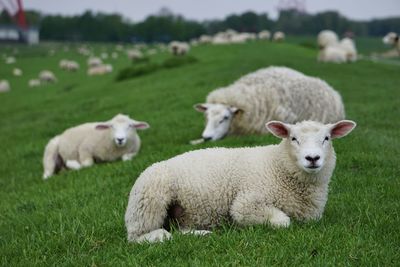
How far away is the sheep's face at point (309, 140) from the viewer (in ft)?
14.5

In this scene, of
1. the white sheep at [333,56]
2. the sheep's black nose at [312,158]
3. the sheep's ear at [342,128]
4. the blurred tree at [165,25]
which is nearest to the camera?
the sheep's black nose at [312,158]

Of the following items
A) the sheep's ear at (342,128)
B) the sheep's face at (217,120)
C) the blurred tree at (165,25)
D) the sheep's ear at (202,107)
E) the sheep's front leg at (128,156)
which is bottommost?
the blurred tree at (165,25)

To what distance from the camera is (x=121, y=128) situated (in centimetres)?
900

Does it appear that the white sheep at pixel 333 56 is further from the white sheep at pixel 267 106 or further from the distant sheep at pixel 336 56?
the white sheep at pixel 267 106

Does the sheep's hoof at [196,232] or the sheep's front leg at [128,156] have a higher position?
the sheep's hoof at [196,232]

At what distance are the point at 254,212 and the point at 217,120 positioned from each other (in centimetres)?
499

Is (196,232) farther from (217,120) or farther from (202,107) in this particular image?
(202,107)

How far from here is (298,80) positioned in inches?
399

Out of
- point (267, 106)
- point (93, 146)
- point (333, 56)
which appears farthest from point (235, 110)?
point (333, 56)

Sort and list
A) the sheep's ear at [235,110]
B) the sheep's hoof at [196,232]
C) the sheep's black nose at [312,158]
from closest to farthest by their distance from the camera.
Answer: the sheep's black nose at [312,158] → the sheep's hoof at [196,232] → the sheep's ear at [235,110]

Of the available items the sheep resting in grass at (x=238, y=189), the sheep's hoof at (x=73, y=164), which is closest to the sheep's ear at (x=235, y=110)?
the sheep's hoof at (x=73, y=164)

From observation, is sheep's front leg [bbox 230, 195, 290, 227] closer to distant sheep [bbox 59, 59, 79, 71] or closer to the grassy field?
the grassy field

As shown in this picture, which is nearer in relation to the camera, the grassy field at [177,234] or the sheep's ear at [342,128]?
the grassy field at [177,234]

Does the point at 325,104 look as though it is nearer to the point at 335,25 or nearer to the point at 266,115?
the point at 266,115
